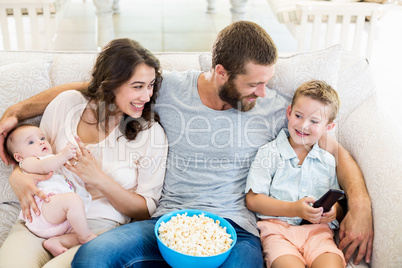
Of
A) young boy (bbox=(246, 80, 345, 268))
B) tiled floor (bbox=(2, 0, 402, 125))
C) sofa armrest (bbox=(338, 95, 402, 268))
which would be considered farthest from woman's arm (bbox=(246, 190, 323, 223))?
tiled floor (bbox=(2, 0, 402, 125))

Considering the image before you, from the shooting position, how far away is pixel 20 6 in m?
3.17

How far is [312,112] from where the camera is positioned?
1622 mm

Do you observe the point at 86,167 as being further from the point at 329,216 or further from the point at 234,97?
the point at 329,216

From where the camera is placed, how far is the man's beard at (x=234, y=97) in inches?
65.2

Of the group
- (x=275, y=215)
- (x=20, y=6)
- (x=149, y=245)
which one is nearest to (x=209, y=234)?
(x=149, y=245)

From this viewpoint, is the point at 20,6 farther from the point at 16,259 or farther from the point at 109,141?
the point at 16,259

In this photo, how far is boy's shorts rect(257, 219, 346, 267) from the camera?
4.98 feet

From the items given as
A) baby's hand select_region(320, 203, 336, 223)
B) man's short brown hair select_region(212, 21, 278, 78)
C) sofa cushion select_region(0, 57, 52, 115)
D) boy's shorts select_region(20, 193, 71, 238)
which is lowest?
boy's shorts select_region(20, 193, 71, 238)

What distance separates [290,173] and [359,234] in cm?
33

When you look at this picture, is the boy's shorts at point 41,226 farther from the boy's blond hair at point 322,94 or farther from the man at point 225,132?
the boy's blond hair at point 322,94

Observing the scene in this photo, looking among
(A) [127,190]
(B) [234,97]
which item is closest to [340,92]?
(B) [234,97]

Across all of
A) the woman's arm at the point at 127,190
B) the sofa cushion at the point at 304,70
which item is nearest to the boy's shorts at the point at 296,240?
the woman's arm at the point at 127,190

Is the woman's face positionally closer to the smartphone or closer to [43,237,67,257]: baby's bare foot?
[43,237,67,257]: baby's bare foot

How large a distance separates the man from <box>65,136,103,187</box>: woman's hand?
0.16m
